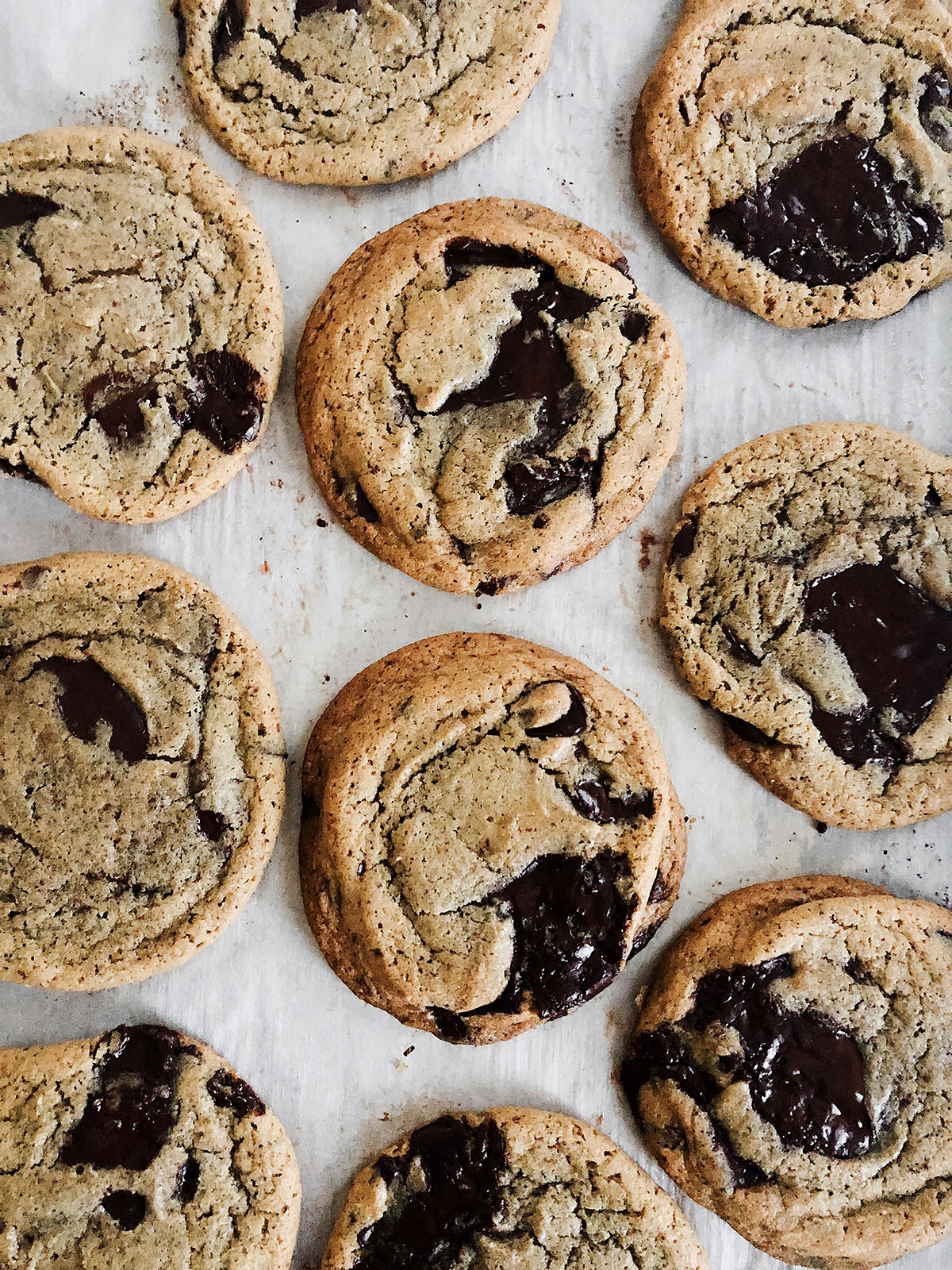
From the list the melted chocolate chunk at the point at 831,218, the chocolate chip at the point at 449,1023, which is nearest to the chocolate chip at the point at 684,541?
the melted chocolate chunk at the point at 831,218

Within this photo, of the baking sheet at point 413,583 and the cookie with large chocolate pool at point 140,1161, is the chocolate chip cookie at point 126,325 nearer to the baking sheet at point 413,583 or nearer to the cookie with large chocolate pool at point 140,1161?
the baking sheet at point 413,583

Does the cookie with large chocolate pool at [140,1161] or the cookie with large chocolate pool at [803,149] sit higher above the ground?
the cookie with large chocolate pool at [803,149]

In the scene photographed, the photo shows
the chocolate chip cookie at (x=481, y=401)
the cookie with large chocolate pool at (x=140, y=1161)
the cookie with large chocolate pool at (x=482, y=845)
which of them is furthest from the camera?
the chocolate chip cookie at (x=481, y=401)

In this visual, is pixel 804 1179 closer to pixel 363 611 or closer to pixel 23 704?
pixel 363 611

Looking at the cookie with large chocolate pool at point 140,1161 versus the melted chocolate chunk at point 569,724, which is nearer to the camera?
the cookie with large chocolate pool at point 140,1161

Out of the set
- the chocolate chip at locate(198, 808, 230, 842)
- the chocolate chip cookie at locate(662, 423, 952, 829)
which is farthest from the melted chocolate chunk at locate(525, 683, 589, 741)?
the chocolate chip at locate(198, 808, 230, 842)

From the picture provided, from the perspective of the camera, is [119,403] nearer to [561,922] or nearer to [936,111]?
[561,922]

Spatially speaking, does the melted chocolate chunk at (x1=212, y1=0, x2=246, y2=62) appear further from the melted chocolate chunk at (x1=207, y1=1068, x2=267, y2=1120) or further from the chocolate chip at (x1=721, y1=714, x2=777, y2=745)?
the melted chocolate chunk at (x1=207, y1=1068, x2=267, y2=1120)
